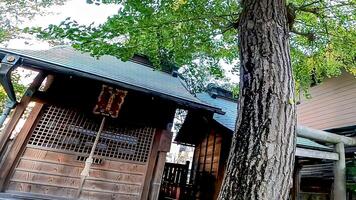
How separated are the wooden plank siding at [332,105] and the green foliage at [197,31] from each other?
8.96 feet

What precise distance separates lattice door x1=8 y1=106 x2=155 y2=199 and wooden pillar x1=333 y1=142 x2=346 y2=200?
14.1 ft

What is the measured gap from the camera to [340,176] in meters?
5.34

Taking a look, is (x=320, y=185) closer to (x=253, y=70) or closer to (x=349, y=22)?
(x=349, y=22)

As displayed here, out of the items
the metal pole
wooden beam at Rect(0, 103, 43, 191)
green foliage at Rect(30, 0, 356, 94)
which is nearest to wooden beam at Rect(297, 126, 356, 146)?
green foliage at Rect(30, 0, 356, 94)

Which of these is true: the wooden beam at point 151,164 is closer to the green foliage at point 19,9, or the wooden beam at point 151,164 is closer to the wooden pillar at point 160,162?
the wooden pillar at point 160,162

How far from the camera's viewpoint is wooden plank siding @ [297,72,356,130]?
331 inches

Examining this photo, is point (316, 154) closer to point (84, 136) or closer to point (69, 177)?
point (84, 136)

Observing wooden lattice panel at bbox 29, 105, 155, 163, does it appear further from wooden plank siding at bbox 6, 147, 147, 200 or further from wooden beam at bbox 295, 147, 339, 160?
wooden beam at bbox 295, 147, 339, 160

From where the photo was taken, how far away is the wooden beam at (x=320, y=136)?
5184mm

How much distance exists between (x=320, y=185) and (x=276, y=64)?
7.87 m

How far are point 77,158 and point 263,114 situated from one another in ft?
15.9

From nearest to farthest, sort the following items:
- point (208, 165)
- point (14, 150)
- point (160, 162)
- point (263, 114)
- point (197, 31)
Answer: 1. point (263, 114)
2. point (197, 31)
3. point (14, 150)
4. point (160, 162)
5. point (208, 165)

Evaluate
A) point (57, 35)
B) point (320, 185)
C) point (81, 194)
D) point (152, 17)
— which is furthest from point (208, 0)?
point (320, 185)

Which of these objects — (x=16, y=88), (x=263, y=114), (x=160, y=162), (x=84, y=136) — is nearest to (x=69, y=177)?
(x=84, y=136)
